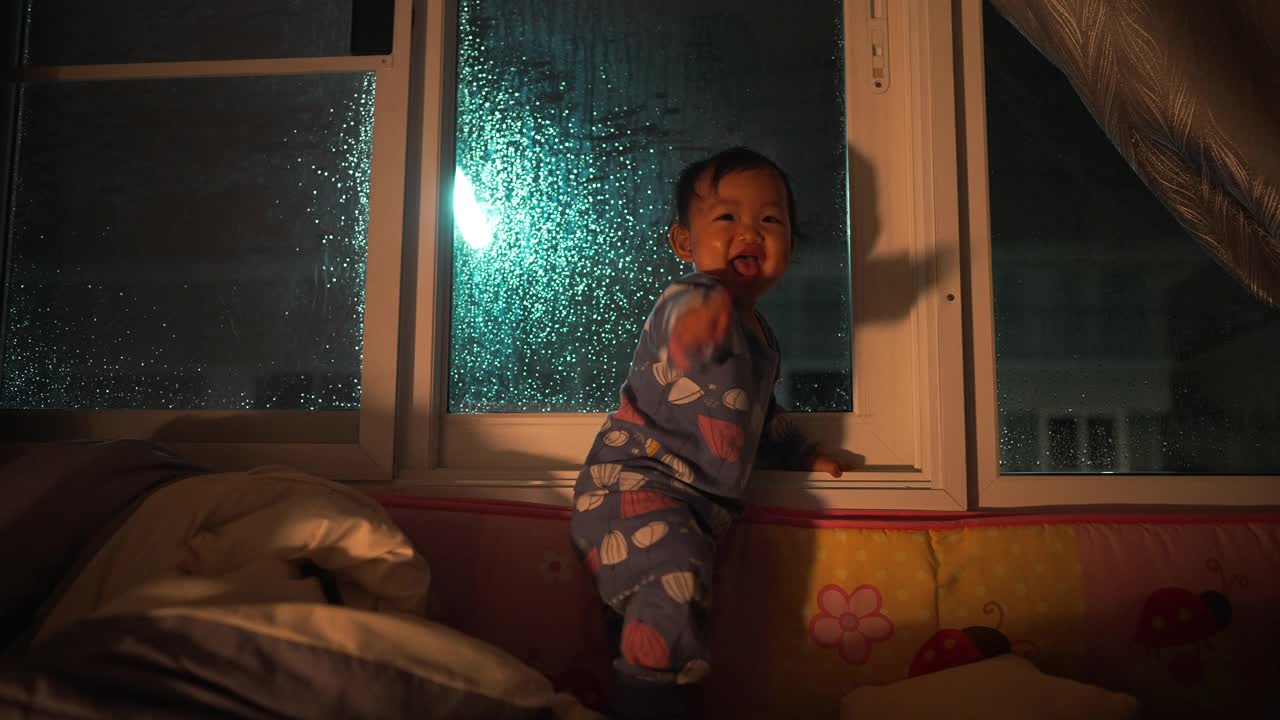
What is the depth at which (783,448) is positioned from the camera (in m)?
1.29

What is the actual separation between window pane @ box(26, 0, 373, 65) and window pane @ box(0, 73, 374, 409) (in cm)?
6

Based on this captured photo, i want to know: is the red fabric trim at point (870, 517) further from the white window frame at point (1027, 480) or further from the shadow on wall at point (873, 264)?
the shadow on wall at point (873, 264)

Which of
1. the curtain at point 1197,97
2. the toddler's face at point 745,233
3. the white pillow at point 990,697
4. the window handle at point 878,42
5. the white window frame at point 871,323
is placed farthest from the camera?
the window handle at point 878,42

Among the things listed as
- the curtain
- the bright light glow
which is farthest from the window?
the curtain

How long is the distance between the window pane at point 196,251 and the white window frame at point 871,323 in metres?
0.16

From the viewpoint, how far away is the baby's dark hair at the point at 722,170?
3.99 feet

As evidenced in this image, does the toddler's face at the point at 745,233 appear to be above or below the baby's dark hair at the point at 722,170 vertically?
below

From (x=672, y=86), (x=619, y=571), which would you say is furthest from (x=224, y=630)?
(x=672, y=86)

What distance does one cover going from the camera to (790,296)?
4.59ft

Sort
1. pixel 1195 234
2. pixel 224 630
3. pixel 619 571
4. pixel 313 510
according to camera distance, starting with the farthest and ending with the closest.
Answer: pixel 1195 234 → pixel 619 571 → pixel 313 510 → pixel 224 630

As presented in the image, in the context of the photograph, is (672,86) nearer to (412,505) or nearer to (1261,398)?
(412,505)

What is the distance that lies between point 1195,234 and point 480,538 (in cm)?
110

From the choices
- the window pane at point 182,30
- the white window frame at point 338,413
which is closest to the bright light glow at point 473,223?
the white window frame at point 338,413

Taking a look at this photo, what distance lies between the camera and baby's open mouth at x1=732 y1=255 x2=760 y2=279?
1.19 metres
